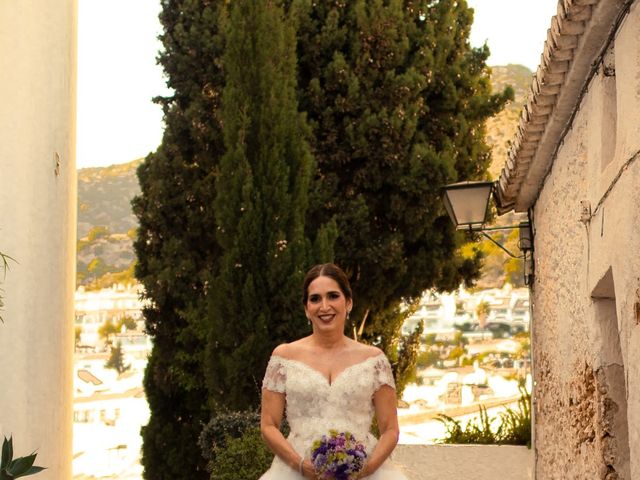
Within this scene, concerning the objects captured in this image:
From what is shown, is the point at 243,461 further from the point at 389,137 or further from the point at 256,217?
the point at 389,137

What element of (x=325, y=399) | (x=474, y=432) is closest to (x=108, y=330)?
(x=474, y=432)

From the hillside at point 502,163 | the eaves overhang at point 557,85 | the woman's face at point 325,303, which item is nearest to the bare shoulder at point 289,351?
the woman's face at point 325,303

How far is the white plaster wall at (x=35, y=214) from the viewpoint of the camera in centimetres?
866

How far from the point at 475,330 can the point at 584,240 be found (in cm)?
1925

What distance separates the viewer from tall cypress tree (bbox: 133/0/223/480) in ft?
45.4

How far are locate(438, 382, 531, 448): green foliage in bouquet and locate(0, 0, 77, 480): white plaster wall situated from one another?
5129 millimetres

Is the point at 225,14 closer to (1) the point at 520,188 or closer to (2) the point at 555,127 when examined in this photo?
(1) the point at 520,188

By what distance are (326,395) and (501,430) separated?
8535mm

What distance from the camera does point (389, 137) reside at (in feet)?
45.5

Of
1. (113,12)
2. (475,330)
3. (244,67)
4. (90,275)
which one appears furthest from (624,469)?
(113,12)

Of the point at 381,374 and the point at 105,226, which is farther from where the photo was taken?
the point at 105,226

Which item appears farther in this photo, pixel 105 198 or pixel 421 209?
pixel 105 198

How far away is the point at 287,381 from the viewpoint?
4.41 meters

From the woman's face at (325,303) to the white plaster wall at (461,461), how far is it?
7375 mm
